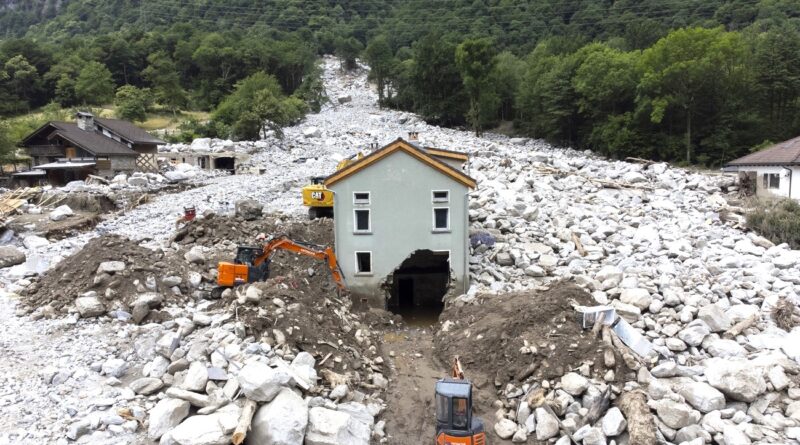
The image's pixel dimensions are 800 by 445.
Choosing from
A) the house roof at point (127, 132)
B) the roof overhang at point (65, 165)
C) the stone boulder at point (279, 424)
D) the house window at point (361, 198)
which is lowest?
the stone boulder at point (279, 424)

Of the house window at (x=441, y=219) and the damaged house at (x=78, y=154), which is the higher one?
the damaged house at (x=78, y=154)

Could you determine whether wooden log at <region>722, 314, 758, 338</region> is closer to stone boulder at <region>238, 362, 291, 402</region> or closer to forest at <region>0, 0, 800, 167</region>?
stone boulder at <region>238, 362, 291, 402</region>

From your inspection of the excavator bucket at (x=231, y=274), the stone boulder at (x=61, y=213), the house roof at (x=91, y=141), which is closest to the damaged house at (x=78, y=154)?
the house roof at (x=91, y=141)

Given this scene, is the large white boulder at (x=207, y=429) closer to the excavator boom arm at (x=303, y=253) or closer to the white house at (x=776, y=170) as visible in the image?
the excavator boom arm at (x=303, y=253)

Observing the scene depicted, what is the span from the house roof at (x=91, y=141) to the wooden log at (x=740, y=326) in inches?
1571

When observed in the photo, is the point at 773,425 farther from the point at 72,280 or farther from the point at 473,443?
the point at 72,280

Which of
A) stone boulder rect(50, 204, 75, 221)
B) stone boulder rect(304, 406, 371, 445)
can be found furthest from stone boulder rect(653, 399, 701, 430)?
stone boulder rect(50, 204, 75, 221)

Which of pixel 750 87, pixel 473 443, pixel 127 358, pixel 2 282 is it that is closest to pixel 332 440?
pixel 473 443

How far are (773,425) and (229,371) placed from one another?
36.5ft

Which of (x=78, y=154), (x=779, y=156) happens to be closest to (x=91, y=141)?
(x=78, y=154)

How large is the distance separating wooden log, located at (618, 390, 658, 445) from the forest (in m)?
35.7

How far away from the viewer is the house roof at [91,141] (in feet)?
130

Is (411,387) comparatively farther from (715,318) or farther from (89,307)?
(89,307)

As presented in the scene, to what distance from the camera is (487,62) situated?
56.1 metres
